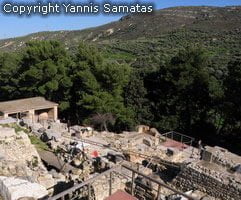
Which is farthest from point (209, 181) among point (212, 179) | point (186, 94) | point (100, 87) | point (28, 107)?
point (28, 107)

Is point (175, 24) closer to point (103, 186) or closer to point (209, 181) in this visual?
point (209, 181)

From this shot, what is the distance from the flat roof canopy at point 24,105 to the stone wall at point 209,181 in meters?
15.4

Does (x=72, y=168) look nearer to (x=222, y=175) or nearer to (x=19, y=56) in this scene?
(x=222, y=175)

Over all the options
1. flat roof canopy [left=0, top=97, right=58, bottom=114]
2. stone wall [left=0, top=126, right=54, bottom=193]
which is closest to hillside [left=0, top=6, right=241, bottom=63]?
flat roof canopy [left=0, top=97, right=58, bottom=114]

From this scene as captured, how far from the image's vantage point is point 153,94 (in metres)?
26.9

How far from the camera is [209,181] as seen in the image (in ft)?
42.9

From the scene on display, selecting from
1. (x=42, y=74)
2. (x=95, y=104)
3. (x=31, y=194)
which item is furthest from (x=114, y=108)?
(x=31, y=194)

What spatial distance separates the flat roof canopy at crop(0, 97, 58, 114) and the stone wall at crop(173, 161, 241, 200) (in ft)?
50.6

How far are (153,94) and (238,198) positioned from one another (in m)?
15.2

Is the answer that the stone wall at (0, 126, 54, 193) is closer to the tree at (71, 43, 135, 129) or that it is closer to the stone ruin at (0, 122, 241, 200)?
the stone ruin at (0, 122, 241, 200)

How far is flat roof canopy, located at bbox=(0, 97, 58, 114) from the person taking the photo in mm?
25375

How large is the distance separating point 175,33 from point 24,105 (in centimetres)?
4950

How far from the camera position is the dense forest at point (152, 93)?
78.3 feet

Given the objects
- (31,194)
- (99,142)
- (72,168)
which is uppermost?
(31,194)
